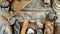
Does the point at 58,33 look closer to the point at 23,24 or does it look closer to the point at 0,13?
the point at 23,24

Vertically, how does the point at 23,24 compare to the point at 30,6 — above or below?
below

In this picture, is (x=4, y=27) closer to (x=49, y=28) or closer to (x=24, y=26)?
(x=24, y=26)

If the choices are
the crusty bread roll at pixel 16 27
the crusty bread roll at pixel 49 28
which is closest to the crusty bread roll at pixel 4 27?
the crusty bread roll at pixel 16 27

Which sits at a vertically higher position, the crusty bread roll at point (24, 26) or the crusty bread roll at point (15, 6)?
the crusty bread roll at point (15, 6)

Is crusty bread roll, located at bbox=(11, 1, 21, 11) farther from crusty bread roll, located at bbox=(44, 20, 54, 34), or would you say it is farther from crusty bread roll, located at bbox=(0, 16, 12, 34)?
crusty bread roll, located at bbox=(44, 20, 54, 34)

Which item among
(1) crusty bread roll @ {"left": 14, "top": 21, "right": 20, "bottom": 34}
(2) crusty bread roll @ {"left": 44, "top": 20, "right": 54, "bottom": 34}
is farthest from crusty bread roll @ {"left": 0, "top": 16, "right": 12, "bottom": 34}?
(2) crusty bread roll @ {"left": 44, "top": 20, "right": 54, "bottom": 34}

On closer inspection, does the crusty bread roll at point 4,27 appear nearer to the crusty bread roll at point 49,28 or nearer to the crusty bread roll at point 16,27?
the crusty bread roll at point 16,27

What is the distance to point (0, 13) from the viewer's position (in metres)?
1.80

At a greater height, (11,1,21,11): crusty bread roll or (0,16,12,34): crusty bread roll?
(11,1,21,11): crusty bread roll

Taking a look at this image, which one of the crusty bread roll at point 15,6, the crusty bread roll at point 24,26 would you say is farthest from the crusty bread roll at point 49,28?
the crusty bread roll at point 15,6

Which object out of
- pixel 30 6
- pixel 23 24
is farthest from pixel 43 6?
pixel 23 24

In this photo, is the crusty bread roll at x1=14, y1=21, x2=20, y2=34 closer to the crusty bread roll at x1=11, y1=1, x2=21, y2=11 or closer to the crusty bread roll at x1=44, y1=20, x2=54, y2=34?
the crusty bread roll at x1=11, y1=1, x2=21, y2=11

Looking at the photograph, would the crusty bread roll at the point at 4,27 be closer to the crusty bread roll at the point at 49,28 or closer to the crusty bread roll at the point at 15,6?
the crusty bread roll at the point at 15,6

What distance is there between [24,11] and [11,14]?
12cm
